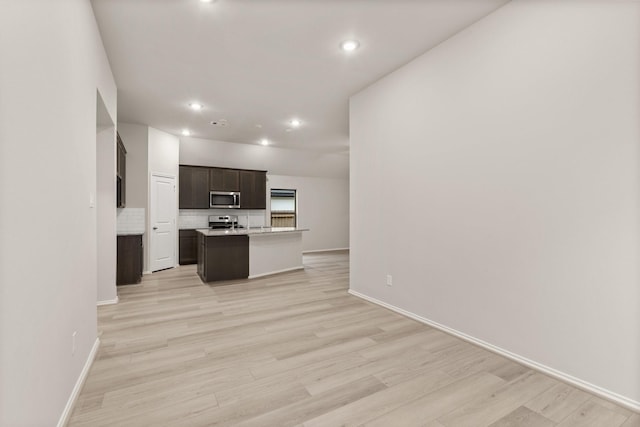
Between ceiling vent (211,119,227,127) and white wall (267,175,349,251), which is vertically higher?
ceiling vent (211,119,227,127)

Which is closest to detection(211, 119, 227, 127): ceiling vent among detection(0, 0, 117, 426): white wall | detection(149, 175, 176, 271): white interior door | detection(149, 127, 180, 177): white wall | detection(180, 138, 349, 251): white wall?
detection(149, 127, 180, 177): white wall

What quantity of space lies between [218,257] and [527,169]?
Answer: 189 inches

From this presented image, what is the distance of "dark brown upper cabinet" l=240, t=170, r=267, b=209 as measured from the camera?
8.51 metres

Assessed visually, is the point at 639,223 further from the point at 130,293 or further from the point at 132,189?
the point at 132,189

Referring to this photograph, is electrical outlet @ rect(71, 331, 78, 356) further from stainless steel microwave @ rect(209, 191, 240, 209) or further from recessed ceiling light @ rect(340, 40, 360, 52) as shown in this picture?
stainless steel microwave @ rect(209, 191, 240, 209)

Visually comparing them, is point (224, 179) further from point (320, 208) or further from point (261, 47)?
point (261, 47)

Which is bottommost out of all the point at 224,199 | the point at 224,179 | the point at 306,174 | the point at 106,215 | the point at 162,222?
the point at 162,222

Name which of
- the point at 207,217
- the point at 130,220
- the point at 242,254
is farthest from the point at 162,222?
the point at 242,254

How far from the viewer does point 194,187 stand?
7754 mm

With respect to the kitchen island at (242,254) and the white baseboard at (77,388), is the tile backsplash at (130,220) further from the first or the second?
the white baseboard at (77,388)

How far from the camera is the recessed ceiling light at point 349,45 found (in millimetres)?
3266

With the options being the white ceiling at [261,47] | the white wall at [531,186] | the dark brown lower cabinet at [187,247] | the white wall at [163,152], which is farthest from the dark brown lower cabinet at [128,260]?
the white wall at [531,186]

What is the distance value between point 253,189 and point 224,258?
11.3ft

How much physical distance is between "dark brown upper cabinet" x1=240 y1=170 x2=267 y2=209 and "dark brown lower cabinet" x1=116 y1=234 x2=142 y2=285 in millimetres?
3418
